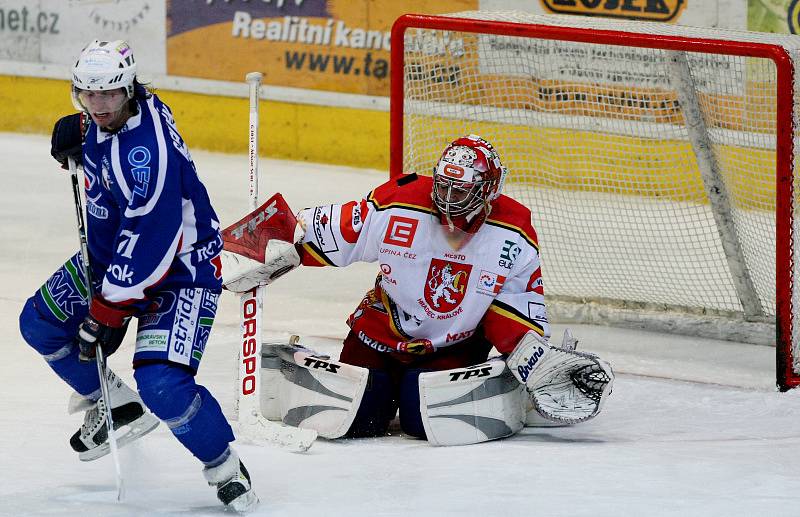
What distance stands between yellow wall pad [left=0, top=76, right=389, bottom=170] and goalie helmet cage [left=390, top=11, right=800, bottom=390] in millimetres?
1991

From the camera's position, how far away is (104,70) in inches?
127

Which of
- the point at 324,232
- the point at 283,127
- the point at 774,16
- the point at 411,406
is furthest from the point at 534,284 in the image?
the point at 283,127

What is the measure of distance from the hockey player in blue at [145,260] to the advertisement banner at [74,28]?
488 centimetres

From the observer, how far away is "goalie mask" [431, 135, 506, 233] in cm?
397

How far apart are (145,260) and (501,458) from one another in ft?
3.79

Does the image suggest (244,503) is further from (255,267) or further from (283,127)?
(283,127)

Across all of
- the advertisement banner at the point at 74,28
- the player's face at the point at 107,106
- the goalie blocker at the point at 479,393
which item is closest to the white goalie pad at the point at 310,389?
the goalie blocker at the point at 479,393

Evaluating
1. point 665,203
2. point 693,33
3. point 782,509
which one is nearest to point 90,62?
point 782,509

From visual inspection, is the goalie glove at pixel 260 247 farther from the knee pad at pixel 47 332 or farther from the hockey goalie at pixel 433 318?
the knee pad at pixel 47 332

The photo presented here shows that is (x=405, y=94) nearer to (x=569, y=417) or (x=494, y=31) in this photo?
(x=494, y=31)

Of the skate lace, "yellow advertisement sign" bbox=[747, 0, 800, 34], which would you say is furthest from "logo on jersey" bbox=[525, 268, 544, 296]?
"yellow advertisement sign" bbox=[747, 0, 800, 34]

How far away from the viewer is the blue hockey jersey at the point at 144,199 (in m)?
3.24

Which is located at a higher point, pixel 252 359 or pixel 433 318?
pixel 433 318

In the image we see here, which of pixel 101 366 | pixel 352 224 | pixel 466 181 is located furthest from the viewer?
pixel 352 224
